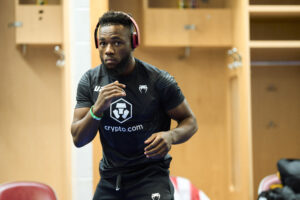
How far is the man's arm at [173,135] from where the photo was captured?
1277 mm

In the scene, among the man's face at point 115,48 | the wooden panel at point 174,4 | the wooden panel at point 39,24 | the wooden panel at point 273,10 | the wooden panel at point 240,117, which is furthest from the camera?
the wooden panel at point 174,4

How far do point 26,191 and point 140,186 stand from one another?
3.32 ft

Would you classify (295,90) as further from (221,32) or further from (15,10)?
(15,10)

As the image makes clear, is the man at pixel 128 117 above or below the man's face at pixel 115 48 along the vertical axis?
below

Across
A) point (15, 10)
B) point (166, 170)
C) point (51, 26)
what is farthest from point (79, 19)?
point (166, 170)

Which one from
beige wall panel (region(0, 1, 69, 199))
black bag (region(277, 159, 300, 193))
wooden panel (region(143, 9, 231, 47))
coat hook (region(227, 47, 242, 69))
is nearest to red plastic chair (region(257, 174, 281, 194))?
black bag (region(277, 159, 300, 193))

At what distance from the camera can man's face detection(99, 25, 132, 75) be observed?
1.39m

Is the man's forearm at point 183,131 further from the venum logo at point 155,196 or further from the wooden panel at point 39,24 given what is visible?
the wooden panel at point 39,24

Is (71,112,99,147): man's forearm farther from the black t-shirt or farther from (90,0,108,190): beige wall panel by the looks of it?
(90,0,108,190): beige wall panel

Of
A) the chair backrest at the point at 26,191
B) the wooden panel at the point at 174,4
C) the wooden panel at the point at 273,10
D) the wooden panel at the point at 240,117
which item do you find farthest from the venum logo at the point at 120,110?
the wooden panel at the point at 174,4

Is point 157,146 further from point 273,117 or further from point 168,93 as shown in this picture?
point 273,117

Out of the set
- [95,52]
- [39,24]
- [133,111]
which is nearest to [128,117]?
[133,111]

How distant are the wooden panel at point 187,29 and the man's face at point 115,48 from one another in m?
2.19

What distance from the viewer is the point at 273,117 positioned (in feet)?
13.0
